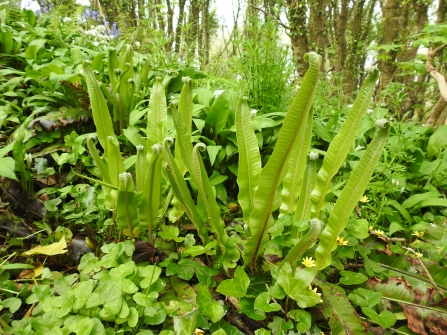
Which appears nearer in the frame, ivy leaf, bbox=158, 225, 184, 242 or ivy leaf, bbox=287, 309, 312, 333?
ivy leaf, bbox=287, 309, 312, 333

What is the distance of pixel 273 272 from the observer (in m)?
0.91

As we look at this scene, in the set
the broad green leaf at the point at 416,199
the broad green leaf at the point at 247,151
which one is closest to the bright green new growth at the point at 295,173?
the broad green leaf at the point at 247,151

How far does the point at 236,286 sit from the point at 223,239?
20cm

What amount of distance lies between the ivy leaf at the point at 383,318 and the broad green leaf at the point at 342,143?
329 millimetres

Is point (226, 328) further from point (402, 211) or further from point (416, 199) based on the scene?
point (416, 199)

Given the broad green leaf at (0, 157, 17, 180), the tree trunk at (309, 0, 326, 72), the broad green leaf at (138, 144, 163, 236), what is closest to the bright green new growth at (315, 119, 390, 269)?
the broad green leaf at (138, 144, 163, 236)

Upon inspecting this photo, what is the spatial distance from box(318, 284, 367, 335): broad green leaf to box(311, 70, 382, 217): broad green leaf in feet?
0.88

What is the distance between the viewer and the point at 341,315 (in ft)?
2.89

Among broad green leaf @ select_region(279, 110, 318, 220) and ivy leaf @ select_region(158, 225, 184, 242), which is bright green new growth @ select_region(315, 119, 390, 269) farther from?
ivy leaf @ select_region(158, 225, 184, 242)

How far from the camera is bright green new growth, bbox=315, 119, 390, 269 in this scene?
0.85 meters

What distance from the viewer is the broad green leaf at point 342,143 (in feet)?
2.98

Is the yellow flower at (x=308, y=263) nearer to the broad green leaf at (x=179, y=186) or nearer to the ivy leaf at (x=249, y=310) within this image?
the ivy leaf at (x=249, y=310)

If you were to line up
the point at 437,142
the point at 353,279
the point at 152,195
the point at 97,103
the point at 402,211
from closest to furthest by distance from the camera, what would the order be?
the point at 353,279
the point at 152,195
the point at 97,103
the point at 402,211
the point at 437,142

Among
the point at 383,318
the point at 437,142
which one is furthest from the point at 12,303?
the point at 437,142
